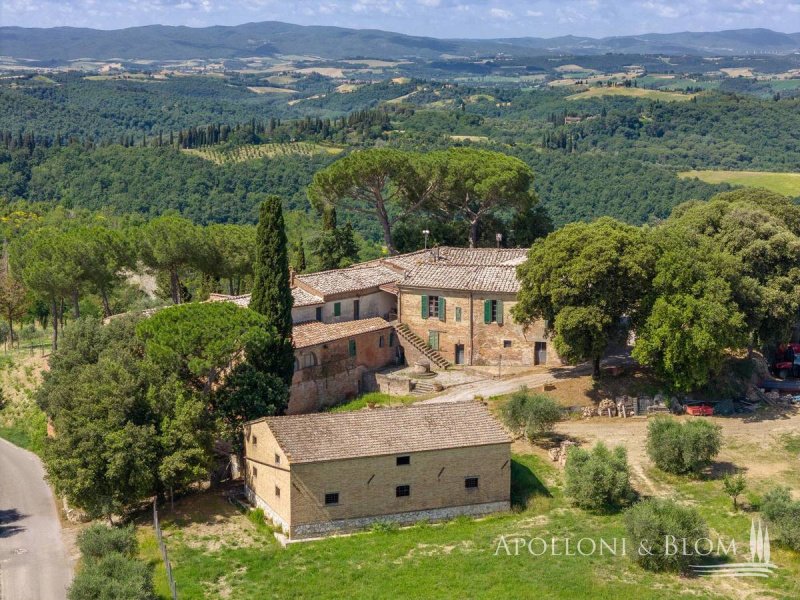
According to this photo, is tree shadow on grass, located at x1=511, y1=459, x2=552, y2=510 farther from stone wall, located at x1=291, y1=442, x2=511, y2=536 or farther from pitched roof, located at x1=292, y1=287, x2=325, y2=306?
pitched roof, located at x1=292, y1=287, x2=325, y2=306

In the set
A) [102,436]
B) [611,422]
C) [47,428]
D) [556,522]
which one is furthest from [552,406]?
[47,428]

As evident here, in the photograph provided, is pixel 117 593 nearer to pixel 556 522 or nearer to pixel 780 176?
pixel 556 522

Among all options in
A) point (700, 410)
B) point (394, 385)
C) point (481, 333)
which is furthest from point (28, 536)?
point (700, 410)

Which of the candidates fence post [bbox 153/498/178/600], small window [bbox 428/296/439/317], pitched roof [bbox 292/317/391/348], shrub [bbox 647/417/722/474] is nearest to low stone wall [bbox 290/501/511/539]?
fence post [bbox 153/498/178/600]

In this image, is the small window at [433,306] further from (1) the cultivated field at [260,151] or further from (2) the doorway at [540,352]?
(1) the cultivated field at [260,151]

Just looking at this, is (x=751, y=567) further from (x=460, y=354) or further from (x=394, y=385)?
(x=460, y=354)

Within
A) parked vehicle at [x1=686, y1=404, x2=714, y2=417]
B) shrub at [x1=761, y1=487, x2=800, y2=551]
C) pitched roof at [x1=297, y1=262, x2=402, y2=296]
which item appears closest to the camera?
shrub at [x1=761, y1=487, x2=800, y2=551]
